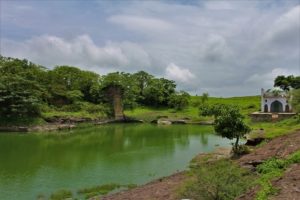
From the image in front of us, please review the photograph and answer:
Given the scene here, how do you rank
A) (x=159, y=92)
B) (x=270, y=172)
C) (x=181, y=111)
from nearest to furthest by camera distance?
(x=270, y=172)
(x=181, y=111)
(x=159, y=92)

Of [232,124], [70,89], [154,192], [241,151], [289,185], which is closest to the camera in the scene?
[289,185]

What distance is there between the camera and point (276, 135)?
41.3m

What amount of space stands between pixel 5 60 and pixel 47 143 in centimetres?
4174

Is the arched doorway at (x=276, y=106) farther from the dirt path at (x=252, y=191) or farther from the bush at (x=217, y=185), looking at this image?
the bush at (x=217, y=185)

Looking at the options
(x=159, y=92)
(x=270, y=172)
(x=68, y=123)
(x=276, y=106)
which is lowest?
(x=270, y=172)

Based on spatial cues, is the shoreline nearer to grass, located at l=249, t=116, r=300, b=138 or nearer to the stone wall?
the stone wall

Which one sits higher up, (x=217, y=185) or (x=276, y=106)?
(x=276, y=106)

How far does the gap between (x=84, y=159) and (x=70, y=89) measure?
63387mm

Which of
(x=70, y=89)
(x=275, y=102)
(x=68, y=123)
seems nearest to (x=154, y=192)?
(x=68, y=123)

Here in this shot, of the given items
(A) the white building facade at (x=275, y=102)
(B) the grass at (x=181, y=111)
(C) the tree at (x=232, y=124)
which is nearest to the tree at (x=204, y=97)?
(B) the grass at (x=181, y=111)

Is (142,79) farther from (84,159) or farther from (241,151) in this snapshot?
(241,151)

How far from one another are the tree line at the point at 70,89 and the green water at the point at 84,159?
13.4 metres

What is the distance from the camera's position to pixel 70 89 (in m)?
102

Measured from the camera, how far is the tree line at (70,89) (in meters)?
74.6
